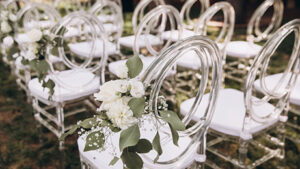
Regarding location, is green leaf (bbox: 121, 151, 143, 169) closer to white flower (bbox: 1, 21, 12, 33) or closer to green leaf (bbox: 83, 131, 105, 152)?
green leaf (bbox: 83, 131, 105, 152)

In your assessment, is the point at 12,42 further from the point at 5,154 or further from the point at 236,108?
the point at 236,108

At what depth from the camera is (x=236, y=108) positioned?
Answer: 1748mm

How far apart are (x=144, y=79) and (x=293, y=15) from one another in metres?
7.52

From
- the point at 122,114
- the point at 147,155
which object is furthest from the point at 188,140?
the point at 122,114

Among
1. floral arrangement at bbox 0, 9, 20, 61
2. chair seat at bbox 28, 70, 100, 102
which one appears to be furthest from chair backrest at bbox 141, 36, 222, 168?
floral arrangement at bbox 0, 9, 20, 61

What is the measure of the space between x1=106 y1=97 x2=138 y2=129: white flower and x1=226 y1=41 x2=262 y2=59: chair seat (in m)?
2.17

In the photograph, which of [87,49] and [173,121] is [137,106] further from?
[87,49]

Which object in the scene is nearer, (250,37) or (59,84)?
(59,84)

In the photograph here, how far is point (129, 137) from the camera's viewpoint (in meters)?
0.91

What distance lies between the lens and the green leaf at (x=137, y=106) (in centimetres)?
92

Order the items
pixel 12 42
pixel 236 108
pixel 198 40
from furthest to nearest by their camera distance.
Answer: pixel 12 42 → pixel 236 108 → pixel 198 40

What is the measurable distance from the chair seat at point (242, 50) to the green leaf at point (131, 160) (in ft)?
7.08

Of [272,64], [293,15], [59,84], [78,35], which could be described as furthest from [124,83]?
[293,15]

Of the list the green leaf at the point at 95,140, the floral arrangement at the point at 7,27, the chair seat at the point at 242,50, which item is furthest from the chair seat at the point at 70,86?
the chair seat at the point at 242,50
